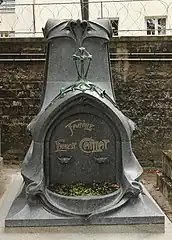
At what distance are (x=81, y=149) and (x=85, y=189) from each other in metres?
0.37

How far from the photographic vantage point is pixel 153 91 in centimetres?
855

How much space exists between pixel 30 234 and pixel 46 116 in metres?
1.04

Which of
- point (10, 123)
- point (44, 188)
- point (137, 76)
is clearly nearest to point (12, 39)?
point (10, 123)

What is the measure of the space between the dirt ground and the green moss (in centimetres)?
115

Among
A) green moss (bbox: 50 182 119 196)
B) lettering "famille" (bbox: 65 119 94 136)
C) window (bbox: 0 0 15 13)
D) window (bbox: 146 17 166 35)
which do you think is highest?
window (bbox: 0 0 15 13)

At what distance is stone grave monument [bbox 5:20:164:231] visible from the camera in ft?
13.8

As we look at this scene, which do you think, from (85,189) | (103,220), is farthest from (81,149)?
(103,220)

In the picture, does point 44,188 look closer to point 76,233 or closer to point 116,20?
point 76,233

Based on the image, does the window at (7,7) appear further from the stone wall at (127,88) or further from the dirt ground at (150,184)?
the dirt ground at (150,184)

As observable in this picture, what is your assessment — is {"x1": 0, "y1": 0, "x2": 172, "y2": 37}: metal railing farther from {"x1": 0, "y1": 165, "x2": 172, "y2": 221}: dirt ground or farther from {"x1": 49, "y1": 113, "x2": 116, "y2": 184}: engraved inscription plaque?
{"x1": 49, "y1": 113, "x2": 116, "y2": 184}: engraved inscription plaque

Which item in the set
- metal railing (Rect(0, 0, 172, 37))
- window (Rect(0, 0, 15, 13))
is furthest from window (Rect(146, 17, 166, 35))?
window (Rect(0, 0, 15, 13))

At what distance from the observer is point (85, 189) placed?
4.45 metres

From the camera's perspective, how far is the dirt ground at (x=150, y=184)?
5852 mm

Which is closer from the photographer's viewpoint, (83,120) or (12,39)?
(83,120)
